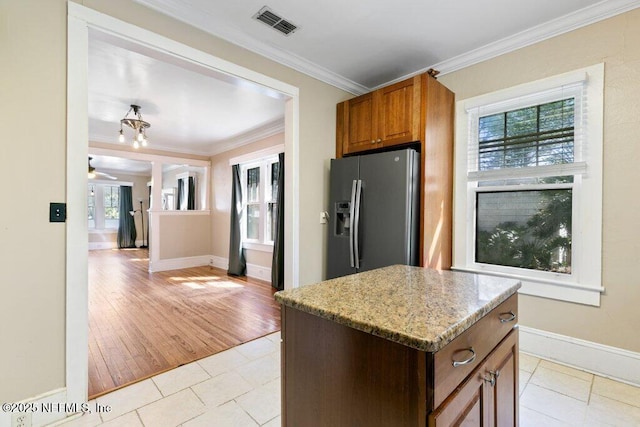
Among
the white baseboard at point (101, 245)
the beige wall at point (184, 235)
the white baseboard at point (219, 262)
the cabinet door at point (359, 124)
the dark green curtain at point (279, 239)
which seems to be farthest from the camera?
the white baseboard at point (101, 245)

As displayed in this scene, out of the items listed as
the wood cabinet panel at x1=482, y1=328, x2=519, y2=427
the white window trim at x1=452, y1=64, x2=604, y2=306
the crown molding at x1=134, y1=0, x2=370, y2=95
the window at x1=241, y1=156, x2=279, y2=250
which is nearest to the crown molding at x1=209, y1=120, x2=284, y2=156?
the window at x1=241, y1=156, x2=279, y2=250

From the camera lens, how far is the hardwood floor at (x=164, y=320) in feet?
7.55

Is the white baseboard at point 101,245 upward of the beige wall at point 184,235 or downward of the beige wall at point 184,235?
A: downward

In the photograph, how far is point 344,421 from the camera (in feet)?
2.92

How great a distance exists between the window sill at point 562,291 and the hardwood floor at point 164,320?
90.3 inches

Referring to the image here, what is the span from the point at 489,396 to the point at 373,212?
1.75m

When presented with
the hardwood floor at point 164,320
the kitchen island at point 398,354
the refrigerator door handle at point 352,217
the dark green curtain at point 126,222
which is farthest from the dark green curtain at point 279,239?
the dark green curtain at point 126,222

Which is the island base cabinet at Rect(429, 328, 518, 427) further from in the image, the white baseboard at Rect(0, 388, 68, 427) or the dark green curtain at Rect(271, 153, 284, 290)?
the dark green curtain at Rect(271, 153, 284, 290)

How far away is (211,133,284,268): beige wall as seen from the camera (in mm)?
5654

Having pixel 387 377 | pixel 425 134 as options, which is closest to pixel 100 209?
pixel 425 134

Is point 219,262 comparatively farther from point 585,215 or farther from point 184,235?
point 585,215

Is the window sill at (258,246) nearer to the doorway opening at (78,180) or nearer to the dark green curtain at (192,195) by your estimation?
the dark green curtain at (192,195)

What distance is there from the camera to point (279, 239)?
4.47 metres

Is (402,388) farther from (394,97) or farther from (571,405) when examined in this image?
(394,97)
